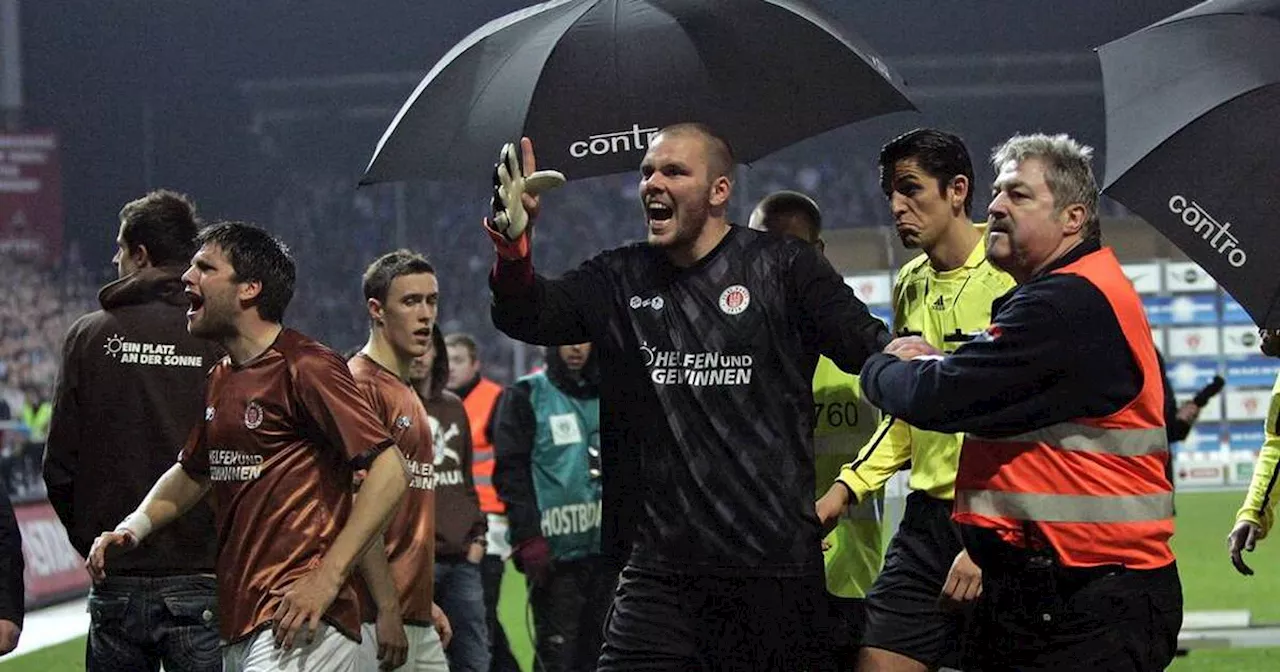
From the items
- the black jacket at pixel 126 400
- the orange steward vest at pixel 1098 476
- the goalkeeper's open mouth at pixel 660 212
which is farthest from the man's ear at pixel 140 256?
the orange steward vest at pixel 1098 476

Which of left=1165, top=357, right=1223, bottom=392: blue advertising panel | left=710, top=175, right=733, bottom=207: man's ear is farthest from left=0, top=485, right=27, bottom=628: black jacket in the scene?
left=1165, top=357, right=1223, bottom=392: blue advertising panel

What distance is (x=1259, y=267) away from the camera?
444 centimetres

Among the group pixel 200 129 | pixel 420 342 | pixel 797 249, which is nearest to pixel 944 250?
pixel 797 249

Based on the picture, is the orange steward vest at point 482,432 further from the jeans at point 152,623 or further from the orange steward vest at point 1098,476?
the orange steward vest at point 1098,476

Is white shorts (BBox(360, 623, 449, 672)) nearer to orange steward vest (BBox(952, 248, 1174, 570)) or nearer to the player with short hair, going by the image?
the player with short hair

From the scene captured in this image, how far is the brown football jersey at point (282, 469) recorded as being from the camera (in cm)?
480

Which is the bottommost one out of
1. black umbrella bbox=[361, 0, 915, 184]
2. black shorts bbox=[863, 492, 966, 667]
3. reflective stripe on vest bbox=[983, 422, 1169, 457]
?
black shorts bbox=[863, 492, 966, 667]

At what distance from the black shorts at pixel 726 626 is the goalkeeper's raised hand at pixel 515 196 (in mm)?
933

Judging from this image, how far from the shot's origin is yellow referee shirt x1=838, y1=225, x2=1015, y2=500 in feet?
18.4

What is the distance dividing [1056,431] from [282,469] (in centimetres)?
196

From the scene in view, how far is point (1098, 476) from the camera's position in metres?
4.27

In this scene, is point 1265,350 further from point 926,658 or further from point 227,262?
point 227,262

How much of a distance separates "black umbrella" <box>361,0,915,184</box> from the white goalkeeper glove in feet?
2.38

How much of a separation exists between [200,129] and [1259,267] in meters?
31.7
